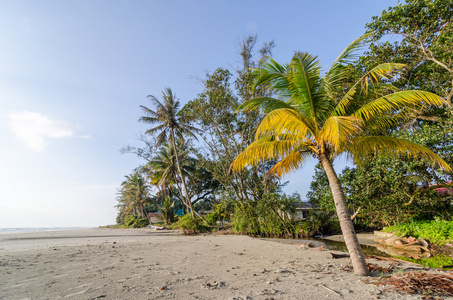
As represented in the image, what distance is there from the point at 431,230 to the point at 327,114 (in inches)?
340

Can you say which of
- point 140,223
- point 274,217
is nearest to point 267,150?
point 274,217

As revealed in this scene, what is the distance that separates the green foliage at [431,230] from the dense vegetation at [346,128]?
0.20 meters

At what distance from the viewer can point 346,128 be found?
418 centimetres

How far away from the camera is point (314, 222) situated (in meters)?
14.7

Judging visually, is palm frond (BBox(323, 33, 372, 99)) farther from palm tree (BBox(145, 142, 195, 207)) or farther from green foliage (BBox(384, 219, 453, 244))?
palm tree (BBox(145, 142, 195, 207))

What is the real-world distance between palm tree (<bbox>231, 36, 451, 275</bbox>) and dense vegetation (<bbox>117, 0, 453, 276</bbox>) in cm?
3

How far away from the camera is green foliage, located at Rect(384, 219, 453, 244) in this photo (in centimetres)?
876

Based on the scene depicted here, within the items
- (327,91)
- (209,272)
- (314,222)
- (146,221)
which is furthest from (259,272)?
(146,221)

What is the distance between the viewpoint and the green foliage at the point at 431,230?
8758 millimetres

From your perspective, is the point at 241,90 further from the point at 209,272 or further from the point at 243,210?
the point at 209,272

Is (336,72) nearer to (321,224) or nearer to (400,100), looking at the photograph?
(400,100)

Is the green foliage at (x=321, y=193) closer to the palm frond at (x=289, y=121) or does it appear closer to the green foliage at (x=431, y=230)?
the green foliage at (x=431, y=230)

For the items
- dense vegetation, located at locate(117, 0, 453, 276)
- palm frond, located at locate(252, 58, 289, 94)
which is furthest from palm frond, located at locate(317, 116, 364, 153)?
palm frond, located at locate(252, 58, 289, 94)

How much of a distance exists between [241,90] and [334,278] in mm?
14194
